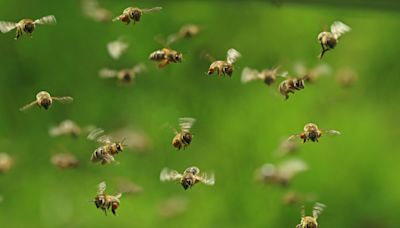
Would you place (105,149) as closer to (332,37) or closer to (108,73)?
(108,73)

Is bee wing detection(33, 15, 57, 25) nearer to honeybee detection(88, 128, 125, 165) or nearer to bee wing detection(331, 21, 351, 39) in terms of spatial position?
honeybee detection(88, 128, 125, 165)

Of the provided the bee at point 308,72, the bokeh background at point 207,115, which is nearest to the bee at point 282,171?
the bokeh background at point 207,115

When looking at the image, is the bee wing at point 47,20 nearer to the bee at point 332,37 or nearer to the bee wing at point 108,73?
the bee wing at point 108,73

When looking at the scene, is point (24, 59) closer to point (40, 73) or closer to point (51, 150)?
point (40, 73)

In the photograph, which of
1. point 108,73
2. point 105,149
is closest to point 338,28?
point 105,149

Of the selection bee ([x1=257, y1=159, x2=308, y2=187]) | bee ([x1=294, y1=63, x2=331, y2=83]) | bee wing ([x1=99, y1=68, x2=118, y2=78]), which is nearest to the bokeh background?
bee ([x1=257, y1=159, x2=308, y2=187])

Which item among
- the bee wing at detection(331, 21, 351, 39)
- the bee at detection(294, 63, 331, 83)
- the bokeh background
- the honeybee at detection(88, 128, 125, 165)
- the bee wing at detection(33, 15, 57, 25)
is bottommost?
the honeybee at detection(88, 128, 125, 165)
